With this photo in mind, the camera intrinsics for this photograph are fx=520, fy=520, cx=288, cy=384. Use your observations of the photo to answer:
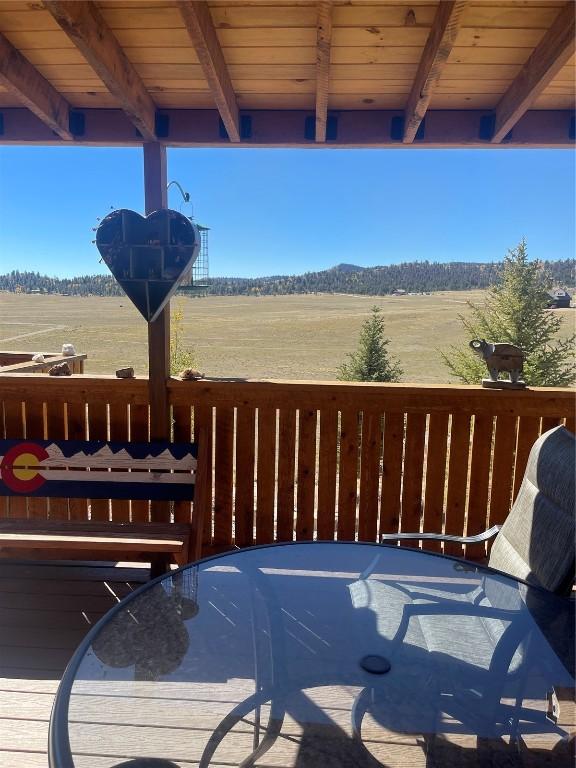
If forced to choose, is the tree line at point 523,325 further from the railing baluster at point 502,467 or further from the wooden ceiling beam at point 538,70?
the wooden ceiling beam at point 538,70

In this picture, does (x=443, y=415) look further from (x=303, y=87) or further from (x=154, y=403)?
(x=303, y=87)

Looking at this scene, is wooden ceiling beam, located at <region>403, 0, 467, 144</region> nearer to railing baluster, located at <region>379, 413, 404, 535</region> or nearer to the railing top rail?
the railing top rail

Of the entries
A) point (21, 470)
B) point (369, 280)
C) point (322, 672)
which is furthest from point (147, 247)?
point (369, 280)

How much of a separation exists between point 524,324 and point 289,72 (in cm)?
959

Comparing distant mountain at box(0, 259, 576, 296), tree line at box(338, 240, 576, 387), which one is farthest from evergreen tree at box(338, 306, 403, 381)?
distant mountain at box(0, 259, 576, 296)

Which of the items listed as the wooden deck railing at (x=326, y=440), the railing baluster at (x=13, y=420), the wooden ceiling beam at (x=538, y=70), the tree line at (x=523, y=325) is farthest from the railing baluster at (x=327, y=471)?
the tree line at (x=523, y=325)

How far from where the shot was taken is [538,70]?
223 centimetres

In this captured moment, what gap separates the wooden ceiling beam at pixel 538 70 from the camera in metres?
1.99

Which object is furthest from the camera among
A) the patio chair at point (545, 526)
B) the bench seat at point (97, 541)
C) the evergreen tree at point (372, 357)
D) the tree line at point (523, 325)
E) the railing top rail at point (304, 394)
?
the evergreen tree at point (372, 357)

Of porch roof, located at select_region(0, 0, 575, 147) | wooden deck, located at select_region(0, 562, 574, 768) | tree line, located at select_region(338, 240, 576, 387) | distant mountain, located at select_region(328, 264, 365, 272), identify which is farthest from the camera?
distant mountain, located at select_region(328, 264, 365, 272)

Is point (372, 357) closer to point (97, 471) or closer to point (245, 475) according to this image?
point (245, 475)

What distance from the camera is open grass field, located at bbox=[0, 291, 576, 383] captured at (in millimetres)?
24484

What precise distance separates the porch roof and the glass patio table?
77.4 inches

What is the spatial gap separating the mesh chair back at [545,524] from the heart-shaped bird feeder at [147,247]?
179cm
